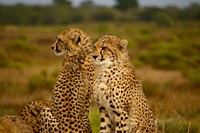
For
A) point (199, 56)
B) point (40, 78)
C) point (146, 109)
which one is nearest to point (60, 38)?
point (146, 109)

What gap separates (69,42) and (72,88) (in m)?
0.62

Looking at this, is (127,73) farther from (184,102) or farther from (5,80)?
(5,80)

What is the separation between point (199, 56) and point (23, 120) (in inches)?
1041

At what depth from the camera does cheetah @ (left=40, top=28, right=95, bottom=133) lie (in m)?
4.67

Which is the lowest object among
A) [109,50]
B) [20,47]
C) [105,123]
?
[20,47]

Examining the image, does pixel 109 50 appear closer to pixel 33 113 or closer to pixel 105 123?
pixel 105 123

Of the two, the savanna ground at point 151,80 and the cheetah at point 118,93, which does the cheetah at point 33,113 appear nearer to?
the cheetah at point 118,93

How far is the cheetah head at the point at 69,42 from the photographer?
5.21m

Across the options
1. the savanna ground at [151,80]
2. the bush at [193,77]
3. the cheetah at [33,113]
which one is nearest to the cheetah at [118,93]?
the cheetah at [33,113]

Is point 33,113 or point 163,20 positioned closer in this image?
point 33,113

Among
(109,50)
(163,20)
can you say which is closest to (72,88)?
(109,50)

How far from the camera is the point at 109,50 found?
4.77 meters

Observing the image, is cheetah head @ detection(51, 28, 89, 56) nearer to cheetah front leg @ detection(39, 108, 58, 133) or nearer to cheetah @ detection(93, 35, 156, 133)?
cheetah @ detection(93, 35, 156, 133)

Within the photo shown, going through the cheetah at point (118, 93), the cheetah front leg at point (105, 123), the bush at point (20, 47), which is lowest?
the bush at point (20, 47)
